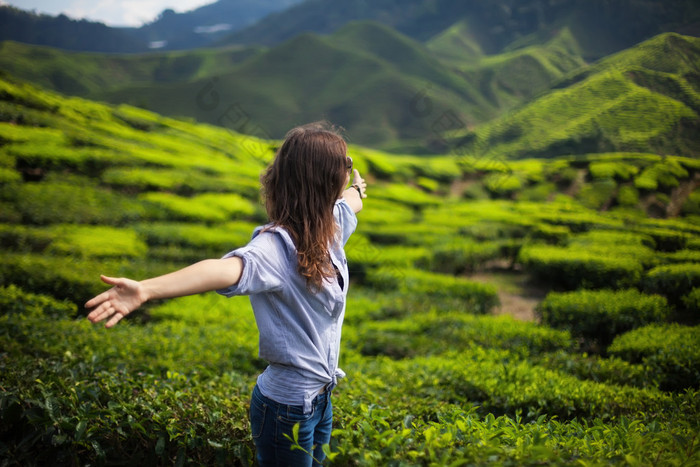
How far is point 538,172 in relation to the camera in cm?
1440

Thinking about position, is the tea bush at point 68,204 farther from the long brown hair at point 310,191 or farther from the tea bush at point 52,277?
the long brown hair at point 310,191

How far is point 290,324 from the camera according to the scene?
5.14 feet

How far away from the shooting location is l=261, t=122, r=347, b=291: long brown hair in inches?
61.0

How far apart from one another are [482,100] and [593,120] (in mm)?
15568

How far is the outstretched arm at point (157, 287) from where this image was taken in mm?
1229

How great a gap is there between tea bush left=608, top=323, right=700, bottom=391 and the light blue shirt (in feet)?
9.77

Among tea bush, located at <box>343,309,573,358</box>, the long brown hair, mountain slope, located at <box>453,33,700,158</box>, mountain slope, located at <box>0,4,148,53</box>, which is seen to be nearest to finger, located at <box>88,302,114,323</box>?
the long brown hair

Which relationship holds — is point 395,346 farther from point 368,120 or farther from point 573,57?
point 368,120

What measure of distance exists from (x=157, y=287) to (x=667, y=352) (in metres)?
4.11

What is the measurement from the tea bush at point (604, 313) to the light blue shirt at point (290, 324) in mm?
4616

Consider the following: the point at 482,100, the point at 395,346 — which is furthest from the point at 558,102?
the point at 482,100

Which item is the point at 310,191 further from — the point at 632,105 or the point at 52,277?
the point at 632,105

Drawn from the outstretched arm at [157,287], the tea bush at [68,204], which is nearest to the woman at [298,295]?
the outstretched arm at [157,287]

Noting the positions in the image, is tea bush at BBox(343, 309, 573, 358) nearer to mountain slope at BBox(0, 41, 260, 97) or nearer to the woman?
the woman
